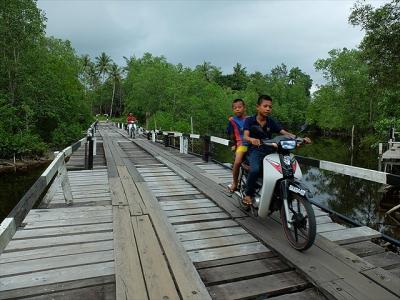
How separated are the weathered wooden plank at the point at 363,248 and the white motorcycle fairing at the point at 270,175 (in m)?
0.99

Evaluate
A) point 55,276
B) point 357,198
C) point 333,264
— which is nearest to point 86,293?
point 55,276

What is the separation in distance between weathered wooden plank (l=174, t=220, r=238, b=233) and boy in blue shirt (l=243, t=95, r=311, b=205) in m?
0.38

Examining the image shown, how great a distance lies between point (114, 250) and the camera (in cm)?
383

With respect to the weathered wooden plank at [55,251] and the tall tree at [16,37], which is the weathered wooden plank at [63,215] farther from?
the tall tree at [16,37]

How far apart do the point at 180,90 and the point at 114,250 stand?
133ft

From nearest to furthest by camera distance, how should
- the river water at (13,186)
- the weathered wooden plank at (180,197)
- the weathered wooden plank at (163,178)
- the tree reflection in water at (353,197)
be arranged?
1. the weathered wooden plank at (180,197)
2. the weathered wooden plank at (163,178)
3. the tree reflection in water at (353,197)
4. the river water at (13,186)

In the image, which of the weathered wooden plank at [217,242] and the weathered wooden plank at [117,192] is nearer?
the weathered wooden plank at [217,242]

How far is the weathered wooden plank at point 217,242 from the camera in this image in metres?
4.08

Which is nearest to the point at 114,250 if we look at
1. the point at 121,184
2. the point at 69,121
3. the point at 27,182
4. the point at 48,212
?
the point at 48,212

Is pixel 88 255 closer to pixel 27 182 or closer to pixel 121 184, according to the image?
pixel 121 184

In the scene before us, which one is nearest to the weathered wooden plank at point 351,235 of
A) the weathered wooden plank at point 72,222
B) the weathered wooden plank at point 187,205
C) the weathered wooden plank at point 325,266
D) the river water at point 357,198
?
the weathered wooden plank at point 325,266

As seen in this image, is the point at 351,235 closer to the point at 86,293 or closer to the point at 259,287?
the point at 259,287

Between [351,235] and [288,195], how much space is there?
1.08m

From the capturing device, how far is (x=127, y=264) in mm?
3461
